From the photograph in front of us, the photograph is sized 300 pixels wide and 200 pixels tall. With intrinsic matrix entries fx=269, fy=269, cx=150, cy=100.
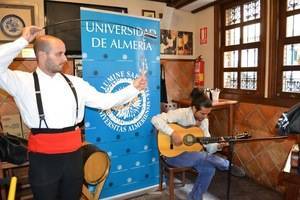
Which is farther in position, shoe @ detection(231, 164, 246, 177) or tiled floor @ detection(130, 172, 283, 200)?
shoe @ detection(231, 164, 246, 177)

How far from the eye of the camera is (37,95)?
1.45 meters

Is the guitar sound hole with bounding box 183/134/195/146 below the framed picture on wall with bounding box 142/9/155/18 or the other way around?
below

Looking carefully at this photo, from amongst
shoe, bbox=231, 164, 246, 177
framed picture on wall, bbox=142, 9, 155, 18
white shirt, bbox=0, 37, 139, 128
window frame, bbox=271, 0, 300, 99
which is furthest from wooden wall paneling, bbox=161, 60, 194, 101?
white shirt, bbox=0, 37, 139, 128

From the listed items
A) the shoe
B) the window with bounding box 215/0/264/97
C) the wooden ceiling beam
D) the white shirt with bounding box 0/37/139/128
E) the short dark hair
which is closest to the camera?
the white shirt with bounding box 0/37/139/128

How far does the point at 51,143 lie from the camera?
1.48 m

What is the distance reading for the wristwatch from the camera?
9.05ft

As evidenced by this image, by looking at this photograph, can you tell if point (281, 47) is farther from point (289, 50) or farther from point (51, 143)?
point (51, 143)

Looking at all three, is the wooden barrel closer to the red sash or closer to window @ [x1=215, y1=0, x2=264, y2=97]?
the red sash

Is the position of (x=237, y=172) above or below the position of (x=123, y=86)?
below

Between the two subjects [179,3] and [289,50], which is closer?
[289,50]

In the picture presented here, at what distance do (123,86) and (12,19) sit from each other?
1371 millimetres

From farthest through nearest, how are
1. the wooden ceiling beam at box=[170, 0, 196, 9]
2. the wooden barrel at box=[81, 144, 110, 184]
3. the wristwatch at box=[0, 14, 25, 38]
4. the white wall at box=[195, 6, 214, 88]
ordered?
the white wall at box=[195, 6, 214, 88], the wooden ceiling beam at box=[170, 0, 196, 9], the wristwatch at box=[0, 14, 25, 38], the wooden barrel at box=[81, 144, 110, 184]

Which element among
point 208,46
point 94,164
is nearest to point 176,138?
point 94,164

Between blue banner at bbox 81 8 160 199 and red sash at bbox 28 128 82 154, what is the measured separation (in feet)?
3.00
